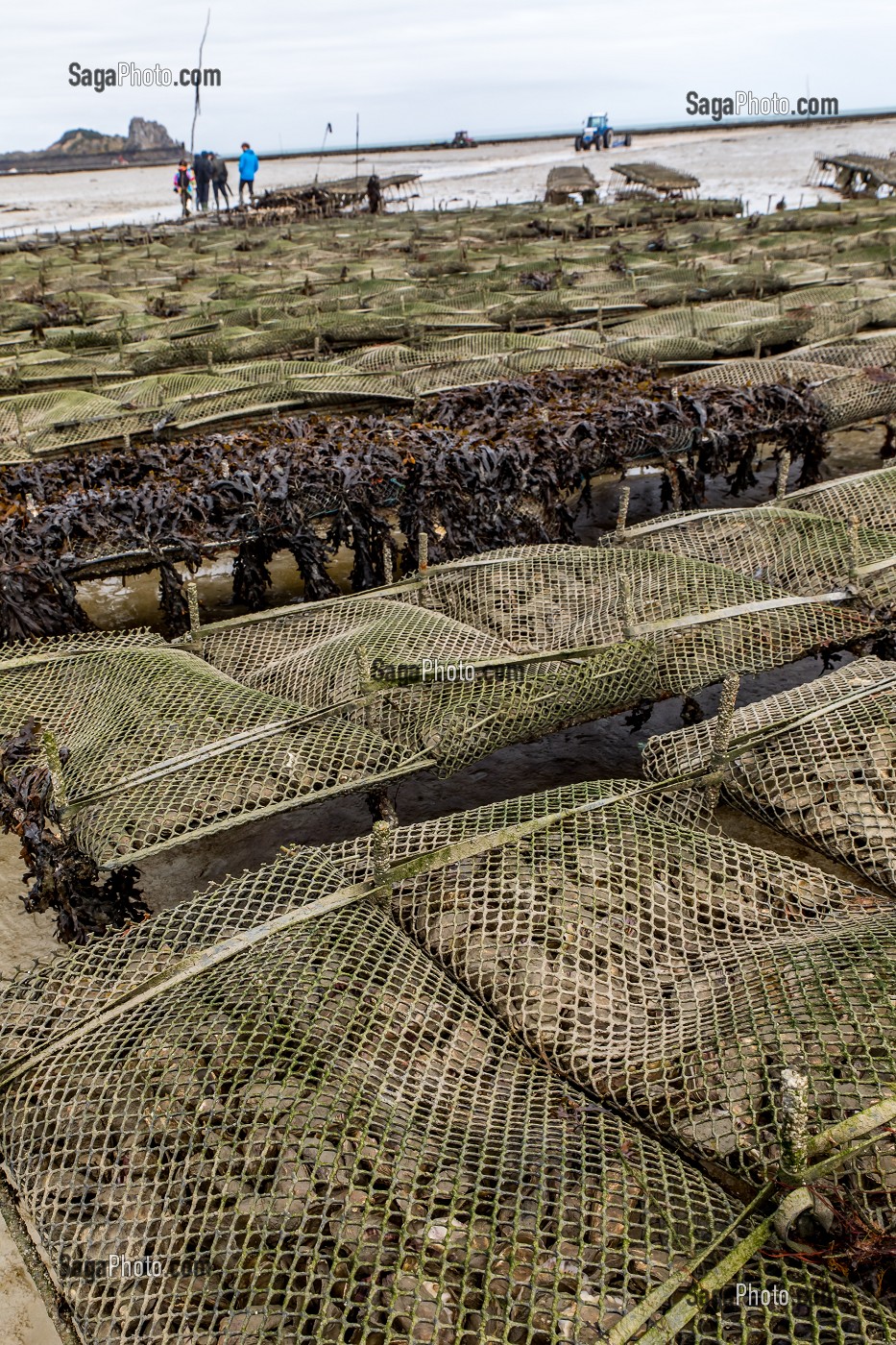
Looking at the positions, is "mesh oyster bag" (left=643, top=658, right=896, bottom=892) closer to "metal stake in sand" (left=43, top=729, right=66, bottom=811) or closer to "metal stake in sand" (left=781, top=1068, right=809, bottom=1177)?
"metal stake in sand" (left=781, top=1068, right=809, bottom=1177)

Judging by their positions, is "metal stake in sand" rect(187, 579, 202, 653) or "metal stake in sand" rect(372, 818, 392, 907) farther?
"metal stake in sand" rect(187, 579, 202, 653)

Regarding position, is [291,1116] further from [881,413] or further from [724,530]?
[881,413]

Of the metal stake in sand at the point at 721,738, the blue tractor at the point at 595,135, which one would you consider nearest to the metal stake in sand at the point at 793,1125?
the metal stake in sand at the point at 721,738

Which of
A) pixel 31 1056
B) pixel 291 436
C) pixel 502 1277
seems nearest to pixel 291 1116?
pixel 502 1277

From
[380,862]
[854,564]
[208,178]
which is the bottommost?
[380,862]

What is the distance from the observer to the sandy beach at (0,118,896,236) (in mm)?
56938

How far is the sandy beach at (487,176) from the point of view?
5694cm

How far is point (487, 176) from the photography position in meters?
82.3

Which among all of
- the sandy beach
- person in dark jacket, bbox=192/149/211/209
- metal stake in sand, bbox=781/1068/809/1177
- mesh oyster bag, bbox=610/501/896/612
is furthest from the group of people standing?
metal stake in sand, bbox=781/1068/809/1177

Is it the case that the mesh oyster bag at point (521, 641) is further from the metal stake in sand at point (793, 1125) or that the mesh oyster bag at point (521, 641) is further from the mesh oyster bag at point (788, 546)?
the metal stake in sand at point (793, 1125)

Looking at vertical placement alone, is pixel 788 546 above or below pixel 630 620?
above

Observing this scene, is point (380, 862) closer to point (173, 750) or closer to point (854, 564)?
point (173, 750)

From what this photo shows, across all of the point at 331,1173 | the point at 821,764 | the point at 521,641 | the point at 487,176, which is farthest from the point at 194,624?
the point at 487,176

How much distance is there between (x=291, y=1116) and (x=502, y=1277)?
807 millimetres
